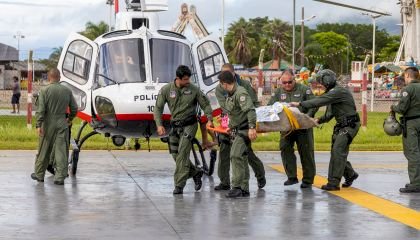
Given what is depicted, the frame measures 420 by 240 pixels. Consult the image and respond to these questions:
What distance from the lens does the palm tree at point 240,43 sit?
135m

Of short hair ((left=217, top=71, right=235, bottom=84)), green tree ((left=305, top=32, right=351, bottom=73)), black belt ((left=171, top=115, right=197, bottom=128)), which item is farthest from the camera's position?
green tree ((left=305, top=32, right=351, bottom=73))

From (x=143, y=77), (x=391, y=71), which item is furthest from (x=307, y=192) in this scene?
(x=391, y=71)

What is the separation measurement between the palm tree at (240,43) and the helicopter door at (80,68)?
11775 cm

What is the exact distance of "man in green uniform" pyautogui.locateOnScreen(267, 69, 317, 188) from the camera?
13.9 meters

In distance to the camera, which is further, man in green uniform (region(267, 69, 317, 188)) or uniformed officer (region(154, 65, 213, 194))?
man in green uniform (region(267, 69, 317, 188))

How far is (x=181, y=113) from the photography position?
13281 millimetres

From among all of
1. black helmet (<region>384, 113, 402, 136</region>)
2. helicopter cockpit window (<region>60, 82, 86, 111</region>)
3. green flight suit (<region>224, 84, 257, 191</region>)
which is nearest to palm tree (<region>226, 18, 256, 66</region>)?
helicopter cockpit window (<region>60, 82, 86, 111</region>)

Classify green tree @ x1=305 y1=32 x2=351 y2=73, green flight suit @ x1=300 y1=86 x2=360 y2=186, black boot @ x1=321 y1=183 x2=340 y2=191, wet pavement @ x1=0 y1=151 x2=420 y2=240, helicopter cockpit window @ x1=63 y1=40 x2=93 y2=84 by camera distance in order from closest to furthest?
wet pavement @ x1=0 y1=151 x2=420 y2=240, green flight suit @ x1=300 y1=86 x2=360 y2=186, black boot @ x1=321 y1=183 x2=340 y2=191, helicopter cockpit window @ x1=63 y1=40 x2=93 y2=84, green tree @ x1=305 y1=32 x2=351 y2=73

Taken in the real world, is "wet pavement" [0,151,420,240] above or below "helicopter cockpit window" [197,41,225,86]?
below

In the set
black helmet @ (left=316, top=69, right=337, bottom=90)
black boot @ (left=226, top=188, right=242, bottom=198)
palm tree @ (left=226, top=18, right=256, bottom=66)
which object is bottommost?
black boot @ (left=226, top=188, right=242, bottom=198)

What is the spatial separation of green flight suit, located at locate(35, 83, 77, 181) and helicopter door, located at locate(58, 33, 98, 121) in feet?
5.48

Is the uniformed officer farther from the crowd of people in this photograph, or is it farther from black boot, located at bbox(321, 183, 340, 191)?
black boot, located at bbox(321, 183, 340, 191)

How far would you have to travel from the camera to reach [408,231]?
32.9 ft

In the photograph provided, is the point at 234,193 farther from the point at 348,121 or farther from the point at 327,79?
the point at 327,79
